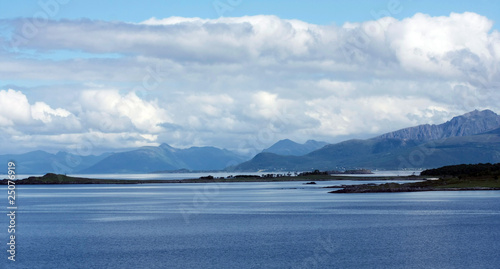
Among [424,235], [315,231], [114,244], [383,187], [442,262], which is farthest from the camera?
[383,187]

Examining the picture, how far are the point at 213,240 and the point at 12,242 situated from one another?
23.6 meters

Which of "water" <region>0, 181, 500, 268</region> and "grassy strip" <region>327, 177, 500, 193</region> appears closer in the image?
"water" <region>0, 181, 500, 268</region>

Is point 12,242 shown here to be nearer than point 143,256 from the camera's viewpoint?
No

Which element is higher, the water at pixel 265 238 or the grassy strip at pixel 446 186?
the grassy strip at pixel 446 186

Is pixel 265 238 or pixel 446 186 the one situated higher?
pixel 446 186

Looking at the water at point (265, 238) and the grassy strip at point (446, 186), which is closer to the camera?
the water at point (265, 238)

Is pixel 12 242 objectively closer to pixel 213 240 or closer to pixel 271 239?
pixel 213 240

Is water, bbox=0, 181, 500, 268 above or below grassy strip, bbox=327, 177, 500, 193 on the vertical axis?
below

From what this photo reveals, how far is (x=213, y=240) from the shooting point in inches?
2805

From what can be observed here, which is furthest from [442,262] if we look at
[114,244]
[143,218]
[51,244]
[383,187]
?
[383,187]

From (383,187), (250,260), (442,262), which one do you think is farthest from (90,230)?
(383,187)

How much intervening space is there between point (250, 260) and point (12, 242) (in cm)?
3057

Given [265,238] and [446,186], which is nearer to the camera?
[265,238]

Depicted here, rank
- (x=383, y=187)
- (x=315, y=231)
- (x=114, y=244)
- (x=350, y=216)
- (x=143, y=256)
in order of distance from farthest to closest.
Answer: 1. (x=383, y=187)
2. (x=350, y=216)
3. (x=315, y=231)
4. (x=114, y=244)
5. (x=143, y=256)
